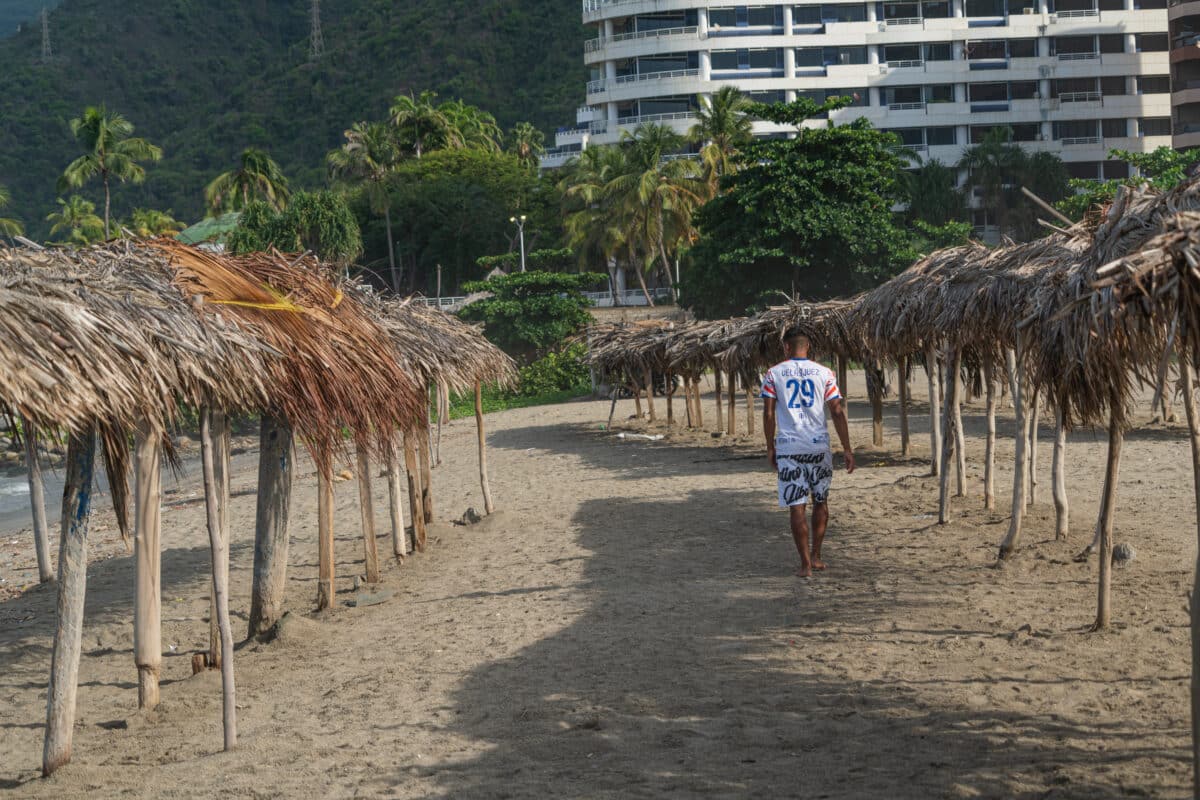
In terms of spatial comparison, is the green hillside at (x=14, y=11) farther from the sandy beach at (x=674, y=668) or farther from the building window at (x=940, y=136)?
the sandy beach at (x=674, y=668)

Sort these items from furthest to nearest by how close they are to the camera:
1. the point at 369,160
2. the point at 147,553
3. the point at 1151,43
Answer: the point at 369,160
the point at 1151,43
the point at 147,553

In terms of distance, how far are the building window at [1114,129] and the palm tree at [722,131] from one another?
59.9 ft

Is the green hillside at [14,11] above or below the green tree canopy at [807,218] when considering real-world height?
above

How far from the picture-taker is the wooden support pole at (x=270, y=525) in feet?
28.0

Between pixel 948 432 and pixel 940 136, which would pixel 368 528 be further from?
pixel 940 136

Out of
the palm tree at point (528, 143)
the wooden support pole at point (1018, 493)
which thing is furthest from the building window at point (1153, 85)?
the wooden support pole at point (1018, 493)

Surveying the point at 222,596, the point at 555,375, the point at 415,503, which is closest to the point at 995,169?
the point at 555,375

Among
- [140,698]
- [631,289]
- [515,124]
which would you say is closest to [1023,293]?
[140,698]

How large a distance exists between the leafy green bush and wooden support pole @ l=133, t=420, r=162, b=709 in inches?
1072

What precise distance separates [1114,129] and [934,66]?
893cm


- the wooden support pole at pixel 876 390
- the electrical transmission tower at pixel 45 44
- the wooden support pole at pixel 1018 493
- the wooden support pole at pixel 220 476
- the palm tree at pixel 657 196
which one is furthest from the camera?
the electrical transmission tower at pixel 45 44

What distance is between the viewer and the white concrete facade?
53.9m

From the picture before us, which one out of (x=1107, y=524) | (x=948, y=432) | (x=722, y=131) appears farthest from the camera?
(x=722, y=131)

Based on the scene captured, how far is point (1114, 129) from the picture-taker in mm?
54031
